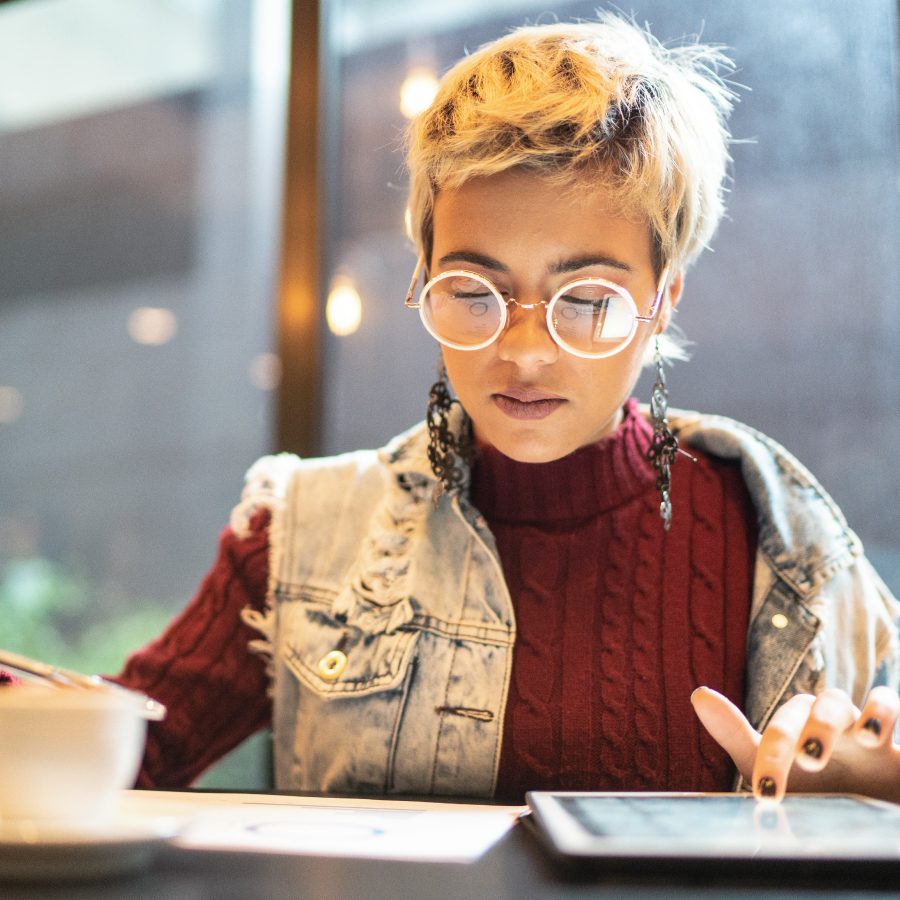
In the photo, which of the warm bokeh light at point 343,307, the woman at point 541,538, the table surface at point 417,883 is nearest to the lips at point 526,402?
the woman at point 541,538

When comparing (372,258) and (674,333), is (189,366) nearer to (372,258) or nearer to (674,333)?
(372,258)

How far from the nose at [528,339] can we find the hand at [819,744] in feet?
1.29

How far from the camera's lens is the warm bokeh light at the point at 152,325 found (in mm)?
2098

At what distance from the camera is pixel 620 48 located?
3.85 feet

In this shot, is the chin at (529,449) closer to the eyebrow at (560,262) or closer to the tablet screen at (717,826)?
the eyebrow at (560,262)

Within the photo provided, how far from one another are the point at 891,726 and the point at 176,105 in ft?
6.42

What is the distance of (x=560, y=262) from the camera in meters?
1.06

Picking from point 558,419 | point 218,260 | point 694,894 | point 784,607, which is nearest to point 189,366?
point 218,260

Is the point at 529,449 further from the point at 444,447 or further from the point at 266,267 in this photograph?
the point at 266,267

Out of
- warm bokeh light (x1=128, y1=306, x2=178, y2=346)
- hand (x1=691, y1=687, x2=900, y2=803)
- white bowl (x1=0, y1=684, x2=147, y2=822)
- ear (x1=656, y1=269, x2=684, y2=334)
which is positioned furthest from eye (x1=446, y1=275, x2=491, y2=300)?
warm bokeh light (x1=128, y1=306, x2=178, y2=346)

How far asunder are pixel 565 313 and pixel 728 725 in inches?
17.7

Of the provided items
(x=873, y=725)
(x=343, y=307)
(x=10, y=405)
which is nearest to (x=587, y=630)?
(x=873, y=725)

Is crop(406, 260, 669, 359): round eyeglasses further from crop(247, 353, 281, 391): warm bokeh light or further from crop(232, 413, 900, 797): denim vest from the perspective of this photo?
crop(247, 353, 281, 391): warm bokeh light

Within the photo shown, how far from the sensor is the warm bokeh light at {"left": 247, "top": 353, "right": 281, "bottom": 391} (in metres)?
1.98
